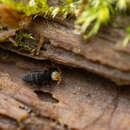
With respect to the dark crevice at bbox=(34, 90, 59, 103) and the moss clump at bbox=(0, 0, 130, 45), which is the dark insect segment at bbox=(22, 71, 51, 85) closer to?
the dark crevice at bbox=(34, 90, 59, 103)

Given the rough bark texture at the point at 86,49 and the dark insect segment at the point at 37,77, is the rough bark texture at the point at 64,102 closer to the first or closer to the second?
the dark insect segment at the point at 37,77

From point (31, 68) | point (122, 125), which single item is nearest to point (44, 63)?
point (31, 68)

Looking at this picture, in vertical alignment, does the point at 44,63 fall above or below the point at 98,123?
above

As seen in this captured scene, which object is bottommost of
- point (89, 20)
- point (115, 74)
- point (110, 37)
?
point (115, 74)

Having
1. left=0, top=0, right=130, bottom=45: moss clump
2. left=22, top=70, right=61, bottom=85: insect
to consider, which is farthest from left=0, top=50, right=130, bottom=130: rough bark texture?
left=0, top=0, right=130, bottom=45: moss clump

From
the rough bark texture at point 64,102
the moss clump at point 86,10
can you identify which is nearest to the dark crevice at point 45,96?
the rough bark texture at point 64,102

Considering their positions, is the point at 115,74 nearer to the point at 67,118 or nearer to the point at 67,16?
the point at 67,118

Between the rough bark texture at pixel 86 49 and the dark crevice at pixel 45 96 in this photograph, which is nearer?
the rough bark texture at pixel 86 49
